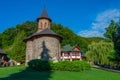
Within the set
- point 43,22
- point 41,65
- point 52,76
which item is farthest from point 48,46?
point 52,76

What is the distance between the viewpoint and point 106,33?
51.5 meters

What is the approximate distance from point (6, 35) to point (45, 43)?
42.4 metres

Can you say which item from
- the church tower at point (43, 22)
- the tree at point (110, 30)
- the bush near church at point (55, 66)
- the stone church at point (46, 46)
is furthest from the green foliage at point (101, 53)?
the bush near church at point (55, 66)

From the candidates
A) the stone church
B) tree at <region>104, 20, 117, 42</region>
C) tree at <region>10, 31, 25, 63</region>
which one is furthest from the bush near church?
tree at <region>104, 20, 117, 42</region>

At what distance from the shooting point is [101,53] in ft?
141

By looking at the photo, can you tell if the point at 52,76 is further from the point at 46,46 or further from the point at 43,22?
the point at 43,22

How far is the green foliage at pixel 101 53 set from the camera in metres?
41.2

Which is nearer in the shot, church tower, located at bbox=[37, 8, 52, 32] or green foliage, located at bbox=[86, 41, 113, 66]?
green foliage, located at bbox=[86, 41, 113, 66]

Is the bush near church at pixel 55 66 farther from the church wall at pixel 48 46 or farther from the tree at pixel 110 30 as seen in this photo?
the tree at pixel 110 30

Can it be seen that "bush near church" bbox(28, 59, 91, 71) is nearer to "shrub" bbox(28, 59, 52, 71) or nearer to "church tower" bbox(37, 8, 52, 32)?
"shrub" bbox(28, 59, 52, 71)

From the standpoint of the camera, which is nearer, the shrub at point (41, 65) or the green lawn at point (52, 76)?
the green lawn at point (52, 76)

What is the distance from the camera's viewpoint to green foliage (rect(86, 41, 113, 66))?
4117 cm

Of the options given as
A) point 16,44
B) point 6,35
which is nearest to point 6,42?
point 6,35

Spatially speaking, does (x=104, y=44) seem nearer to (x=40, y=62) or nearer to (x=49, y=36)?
(x=49, y=36)
